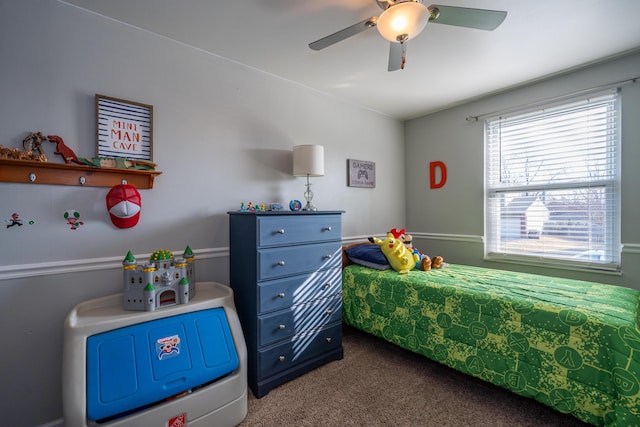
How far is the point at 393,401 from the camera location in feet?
5.99

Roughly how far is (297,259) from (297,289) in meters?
0.23

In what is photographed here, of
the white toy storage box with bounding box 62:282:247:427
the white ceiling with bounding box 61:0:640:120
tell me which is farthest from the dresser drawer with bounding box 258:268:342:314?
the white ceiling with bounding box 61:0:640:120

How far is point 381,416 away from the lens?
66.6 inches

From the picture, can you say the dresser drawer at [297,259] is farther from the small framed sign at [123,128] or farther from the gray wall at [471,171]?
the gray wall at [471,171]

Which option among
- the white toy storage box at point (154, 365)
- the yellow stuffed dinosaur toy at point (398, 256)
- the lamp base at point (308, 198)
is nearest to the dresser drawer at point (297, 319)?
the white toy storage box at point (154, 365)

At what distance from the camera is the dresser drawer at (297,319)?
193cm

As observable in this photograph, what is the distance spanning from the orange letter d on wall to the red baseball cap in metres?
3.20

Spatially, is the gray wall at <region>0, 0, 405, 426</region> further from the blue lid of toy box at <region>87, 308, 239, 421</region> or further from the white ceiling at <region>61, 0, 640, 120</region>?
the blue lid of toy box at <region>87, 308, 239, 421</region>

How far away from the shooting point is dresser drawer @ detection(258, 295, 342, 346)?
1.93 meters

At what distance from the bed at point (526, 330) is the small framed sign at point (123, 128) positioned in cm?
213

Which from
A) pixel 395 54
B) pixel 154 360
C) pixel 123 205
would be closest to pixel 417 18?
pixel 395 54

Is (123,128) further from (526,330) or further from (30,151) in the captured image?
(526,330)

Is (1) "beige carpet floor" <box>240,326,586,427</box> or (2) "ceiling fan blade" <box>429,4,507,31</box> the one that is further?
(1) "beige carpet floor" <box>240,326,586,427</box>

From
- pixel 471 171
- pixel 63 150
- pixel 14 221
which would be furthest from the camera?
pixel 471 171
